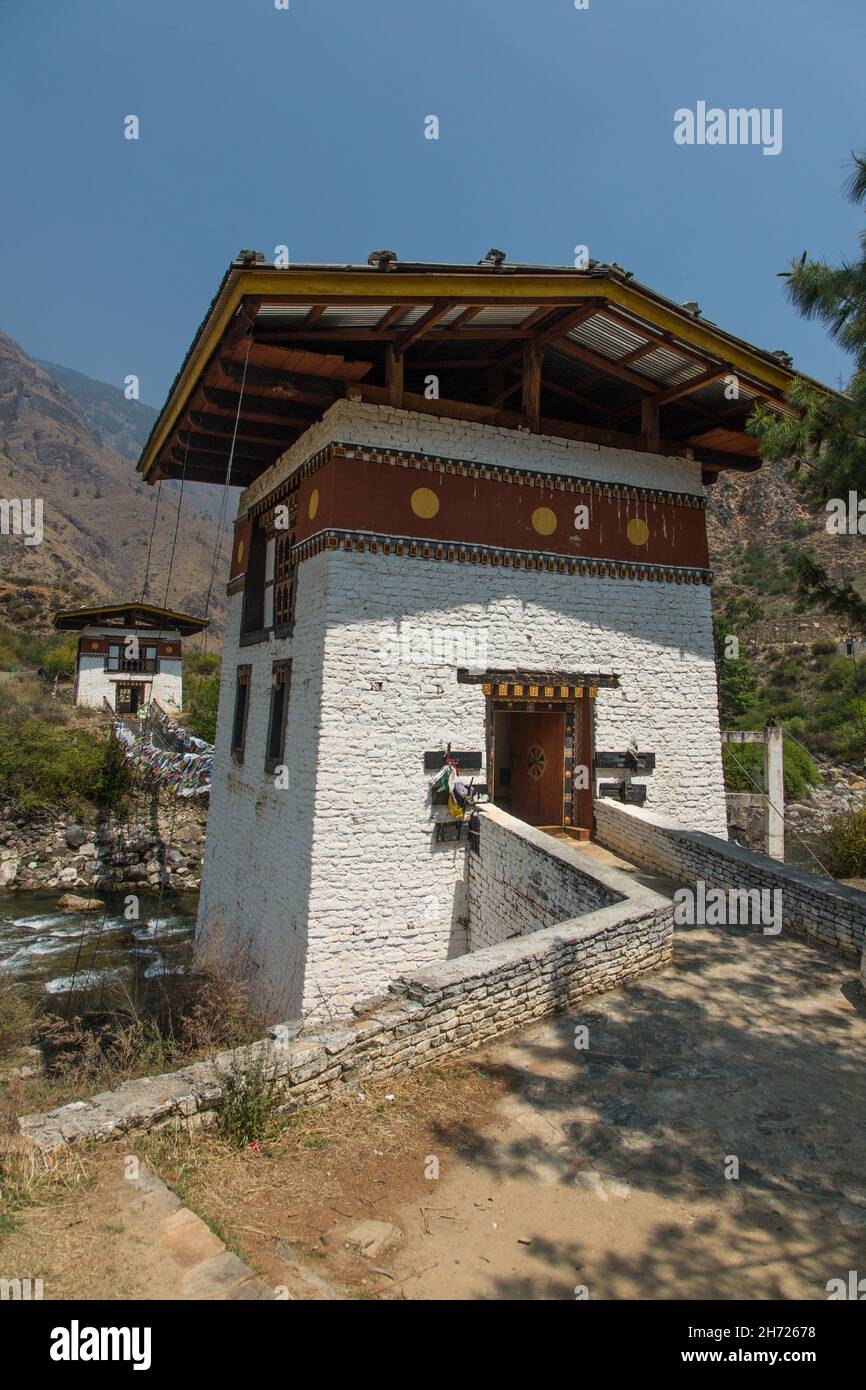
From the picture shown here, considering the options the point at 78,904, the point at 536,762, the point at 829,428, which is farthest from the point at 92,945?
the point at 829,428

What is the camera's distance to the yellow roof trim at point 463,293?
8.06 meters

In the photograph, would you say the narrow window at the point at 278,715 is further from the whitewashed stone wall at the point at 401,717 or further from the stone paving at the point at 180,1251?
the stone paving at the point at 180,1251

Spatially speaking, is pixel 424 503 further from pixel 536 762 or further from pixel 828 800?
pixel 828 800

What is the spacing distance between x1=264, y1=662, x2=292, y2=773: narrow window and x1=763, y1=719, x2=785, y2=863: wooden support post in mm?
8591

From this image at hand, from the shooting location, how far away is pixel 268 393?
→ 1001 cm

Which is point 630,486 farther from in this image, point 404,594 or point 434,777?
point 434,777

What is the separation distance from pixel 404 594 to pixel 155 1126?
687 centimetres

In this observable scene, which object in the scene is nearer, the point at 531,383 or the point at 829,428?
the point at 829,428

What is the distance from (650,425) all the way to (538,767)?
19.3 ft

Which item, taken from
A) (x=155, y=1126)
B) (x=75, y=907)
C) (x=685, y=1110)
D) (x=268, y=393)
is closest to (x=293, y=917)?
(x=155, y=1126)

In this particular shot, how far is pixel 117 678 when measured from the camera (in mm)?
38844

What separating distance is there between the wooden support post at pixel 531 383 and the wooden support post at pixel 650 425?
2214 mm

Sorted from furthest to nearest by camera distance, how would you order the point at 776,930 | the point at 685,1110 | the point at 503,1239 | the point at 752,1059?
the point at 776,930, the point at 752,1059, the point at 685,1110, the point at 503,1239

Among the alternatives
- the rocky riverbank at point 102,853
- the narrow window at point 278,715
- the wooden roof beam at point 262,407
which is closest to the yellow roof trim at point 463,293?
the wooden roof beam at point 262,407
